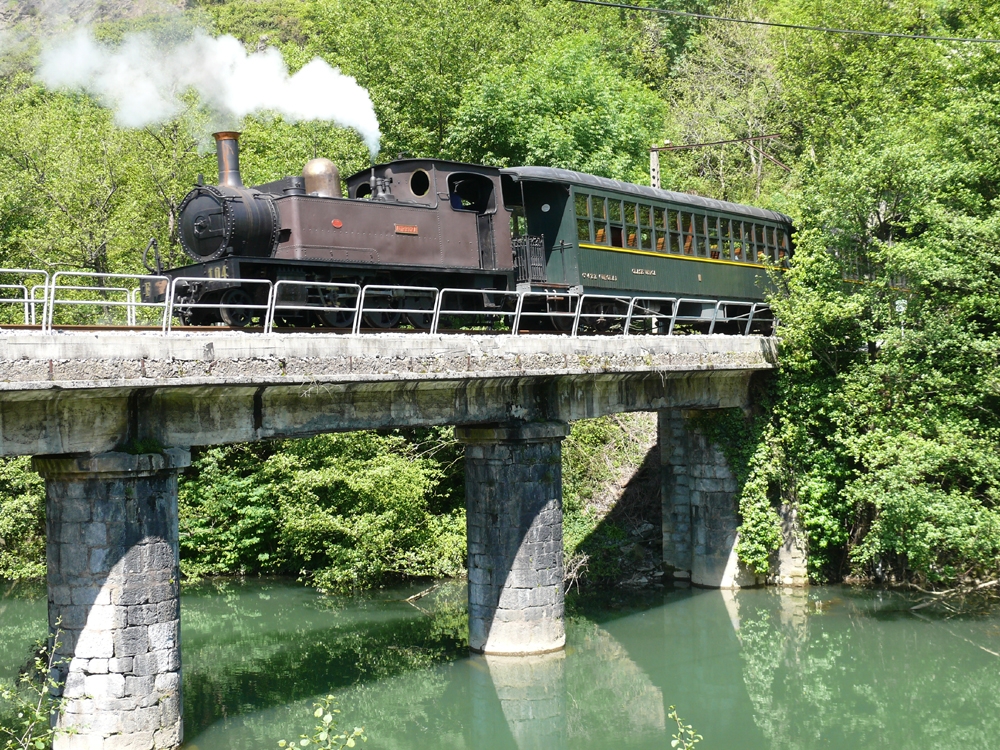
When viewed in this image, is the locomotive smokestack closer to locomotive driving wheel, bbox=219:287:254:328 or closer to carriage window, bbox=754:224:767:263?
locomotive driving wheel, bbox=219:287:254:328

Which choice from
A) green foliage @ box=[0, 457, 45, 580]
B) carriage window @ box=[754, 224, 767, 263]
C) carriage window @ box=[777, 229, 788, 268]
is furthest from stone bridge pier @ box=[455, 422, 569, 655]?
carriage window @ box=[777, 229, 788, 268]

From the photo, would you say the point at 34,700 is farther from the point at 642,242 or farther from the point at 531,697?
the point at 642,242

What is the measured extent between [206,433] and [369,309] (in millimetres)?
2314

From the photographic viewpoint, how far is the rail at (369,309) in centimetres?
1132

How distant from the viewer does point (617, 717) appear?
13.0 meters

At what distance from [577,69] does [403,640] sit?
20.1m

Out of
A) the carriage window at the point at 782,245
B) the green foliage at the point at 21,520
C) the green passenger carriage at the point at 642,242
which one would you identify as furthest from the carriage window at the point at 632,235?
the green foliage at the point at 21,520

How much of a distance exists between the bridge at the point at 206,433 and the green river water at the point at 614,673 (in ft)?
3.65

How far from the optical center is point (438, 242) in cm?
1550

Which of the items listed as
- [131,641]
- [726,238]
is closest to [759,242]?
[726,238]

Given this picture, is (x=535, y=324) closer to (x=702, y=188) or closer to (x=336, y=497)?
(x=336, y=497)

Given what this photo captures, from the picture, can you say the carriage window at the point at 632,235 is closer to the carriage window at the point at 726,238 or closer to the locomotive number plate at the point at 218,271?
the carriage window at the point at 726,238

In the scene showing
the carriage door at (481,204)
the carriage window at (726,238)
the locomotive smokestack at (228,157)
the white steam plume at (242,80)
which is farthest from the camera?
the carriage window at (726,238)

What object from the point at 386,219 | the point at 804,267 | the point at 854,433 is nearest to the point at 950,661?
the point at 854,433
